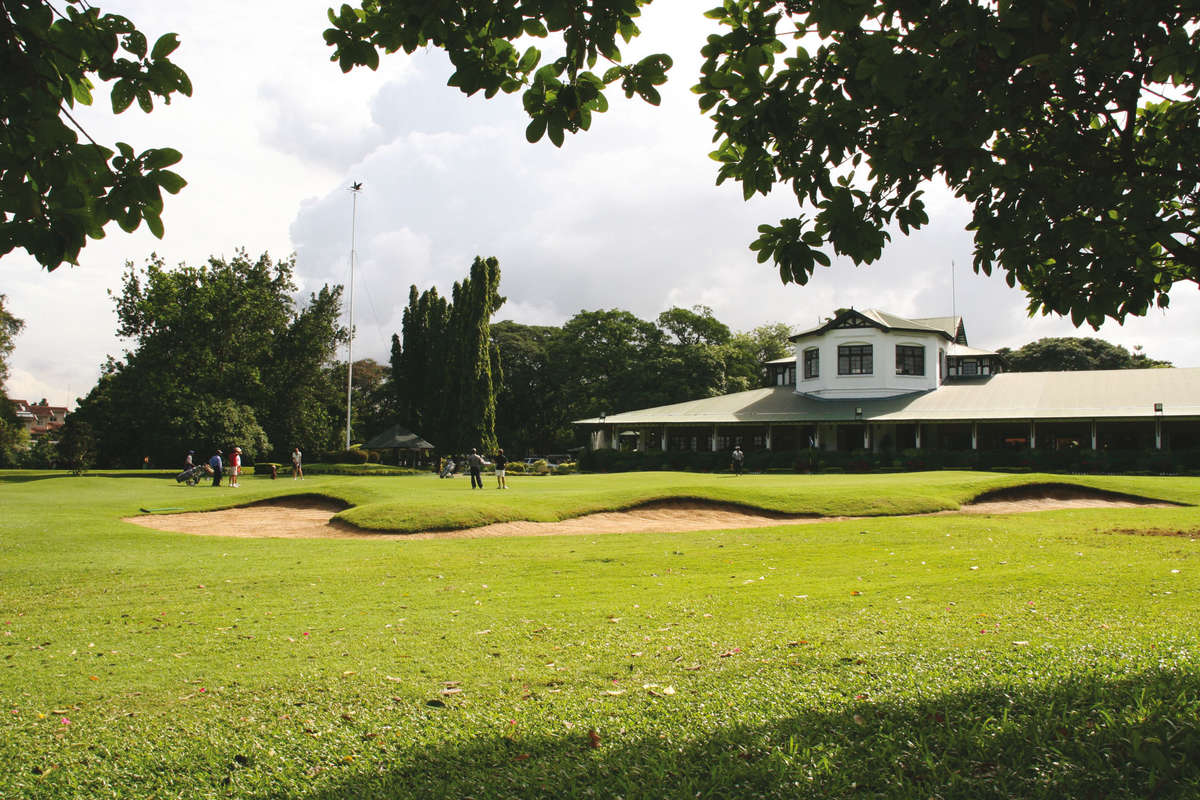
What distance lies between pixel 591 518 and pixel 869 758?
618 inches

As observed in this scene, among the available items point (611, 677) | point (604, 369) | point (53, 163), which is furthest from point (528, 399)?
point (53, 163)

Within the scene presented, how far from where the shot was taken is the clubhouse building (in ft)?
131

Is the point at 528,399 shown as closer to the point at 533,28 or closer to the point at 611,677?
the point at 611,677

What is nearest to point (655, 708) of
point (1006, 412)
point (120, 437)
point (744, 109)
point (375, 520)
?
point (744, 109)

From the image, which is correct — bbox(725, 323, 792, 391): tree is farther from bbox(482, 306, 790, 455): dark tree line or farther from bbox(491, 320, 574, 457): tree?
bbox(491, 320, 574, 457): tree

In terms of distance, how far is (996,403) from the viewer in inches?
1676

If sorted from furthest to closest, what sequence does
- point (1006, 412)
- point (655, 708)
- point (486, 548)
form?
point (1006, 412), point (486, 548), point (655, 708)

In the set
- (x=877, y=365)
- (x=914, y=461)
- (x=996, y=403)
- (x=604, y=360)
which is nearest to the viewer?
(x=914, y=461)

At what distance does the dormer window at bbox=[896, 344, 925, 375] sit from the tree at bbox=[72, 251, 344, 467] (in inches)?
1601

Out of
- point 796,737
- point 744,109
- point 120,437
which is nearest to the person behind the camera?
point 796,737

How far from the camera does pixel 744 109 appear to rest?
5105 mm

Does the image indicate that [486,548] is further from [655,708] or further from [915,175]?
[915,175]

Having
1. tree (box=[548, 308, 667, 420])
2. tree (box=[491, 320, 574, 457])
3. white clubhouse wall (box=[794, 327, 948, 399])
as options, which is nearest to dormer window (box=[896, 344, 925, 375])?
white clubhouse wall (box=[794, 327, 948, 399])

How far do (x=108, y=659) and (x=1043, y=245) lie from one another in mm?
7850
